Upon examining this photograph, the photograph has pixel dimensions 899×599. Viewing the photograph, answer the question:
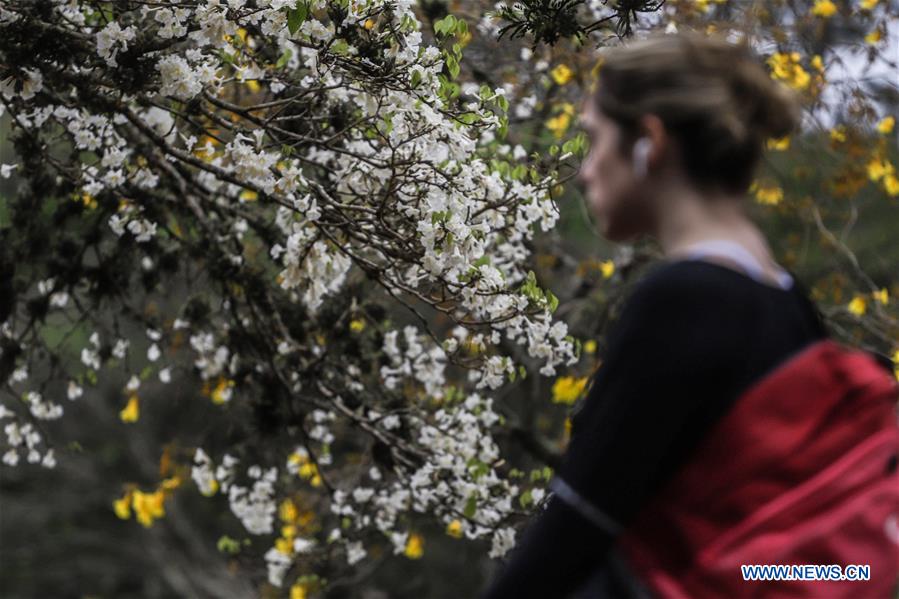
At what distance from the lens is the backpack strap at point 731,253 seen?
1.51 meters

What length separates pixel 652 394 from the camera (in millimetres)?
1444

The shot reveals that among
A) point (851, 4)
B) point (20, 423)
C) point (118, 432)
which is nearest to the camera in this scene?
point (20, 423)

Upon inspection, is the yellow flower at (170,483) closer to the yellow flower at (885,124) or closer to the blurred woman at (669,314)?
the yellow flower at (885,124)

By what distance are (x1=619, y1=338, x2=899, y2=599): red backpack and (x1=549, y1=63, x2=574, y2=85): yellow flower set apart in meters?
5.46

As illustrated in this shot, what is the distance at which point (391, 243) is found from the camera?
4.18m

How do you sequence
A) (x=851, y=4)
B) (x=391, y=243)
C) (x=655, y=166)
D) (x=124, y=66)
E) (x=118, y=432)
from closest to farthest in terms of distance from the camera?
(x=655, y=166) < (x=124, y=66) < (x=391, y=243) < (x=851, y=4) < (x=118, y=432)

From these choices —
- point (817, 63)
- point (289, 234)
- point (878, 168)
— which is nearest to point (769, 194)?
point (878, 168)

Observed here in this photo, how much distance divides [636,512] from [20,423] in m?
5.20

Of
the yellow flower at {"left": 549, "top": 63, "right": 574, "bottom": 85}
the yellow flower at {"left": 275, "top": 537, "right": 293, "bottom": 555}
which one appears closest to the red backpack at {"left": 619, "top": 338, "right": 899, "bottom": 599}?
the yellow flower at {"left": 275, "top": 537, "right": 293, "bottom": 555}

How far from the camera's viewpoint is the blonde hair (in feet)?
5.01

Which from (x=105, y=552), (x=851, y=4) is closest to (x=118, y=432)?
(x=105, y=552)

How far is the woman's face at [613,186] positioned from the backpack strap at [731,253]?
0.11m

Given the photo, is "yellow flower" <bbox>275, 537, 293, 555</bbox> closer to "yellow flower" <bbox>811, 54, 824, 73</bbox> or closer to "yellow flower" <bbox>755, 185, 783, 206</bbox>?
"yellow flower" <bbox>755, 185, 783, 206</bbox>

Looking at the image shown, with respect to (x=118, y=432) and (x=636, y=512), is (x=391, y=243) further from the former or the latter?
(x=118, y=432)
